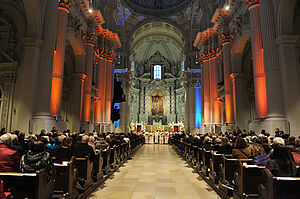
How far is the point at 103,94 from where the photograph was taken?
63.6 feet

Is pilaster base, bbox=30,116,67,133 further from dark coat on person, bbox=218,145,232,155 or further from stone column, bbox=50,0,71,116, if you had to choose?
dark coat on person, bbox=218,145,232,155

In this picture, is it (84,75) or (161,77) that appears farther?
(161,77)

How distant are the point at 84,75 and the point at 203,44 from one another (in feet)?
37.3

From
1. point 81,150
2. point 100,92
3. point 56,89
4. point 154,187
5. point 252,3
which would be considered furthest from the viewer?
point 100,92

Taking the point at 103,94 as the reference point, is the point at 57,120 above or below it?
below

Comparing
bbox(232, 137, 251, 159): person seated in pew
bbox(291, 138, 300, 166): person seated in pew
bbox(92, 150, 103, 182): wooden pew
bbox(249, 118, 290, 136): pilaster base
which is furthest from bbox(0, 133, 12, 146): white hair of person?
bbox(249, 118, 290, 136): pilaster base

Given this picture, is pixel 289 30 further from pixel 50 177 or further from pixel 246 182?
pixel 50 177

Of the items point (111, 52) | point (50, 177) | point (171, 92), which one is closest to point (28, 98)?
point (50, 177)

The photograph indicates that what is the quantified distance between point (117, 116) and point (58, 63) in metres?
11.4

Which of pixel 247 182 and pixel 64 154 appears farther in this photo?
pixel 64 154

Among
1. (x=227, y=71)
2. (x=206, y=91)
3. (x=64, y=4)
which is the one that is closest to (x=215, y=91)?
(x=206, y=91)

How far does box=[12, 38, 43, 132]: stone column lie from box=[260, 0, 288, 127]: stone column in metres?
9.44

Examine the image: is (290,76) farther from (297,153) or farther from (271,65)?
(297,153)

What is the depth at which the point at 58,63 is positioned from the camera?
10.9m
